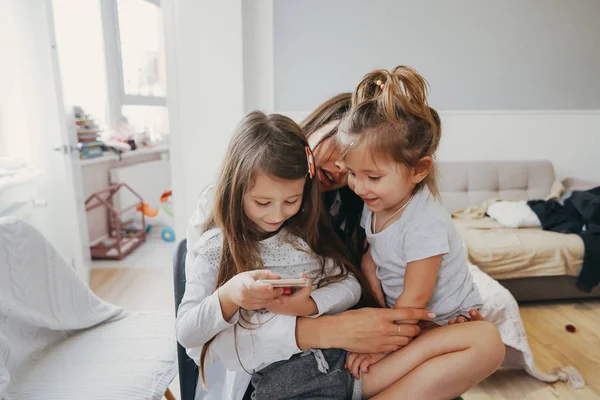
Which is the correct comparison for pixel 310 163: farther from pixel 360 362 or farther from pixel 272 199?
pixel 360 362

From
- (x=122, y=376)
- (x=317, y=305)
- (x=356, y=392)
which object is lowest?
(x=122, y=376)

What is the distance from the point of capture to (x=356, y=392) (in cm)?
90

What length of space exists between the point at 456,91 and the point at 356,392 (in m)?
2.97

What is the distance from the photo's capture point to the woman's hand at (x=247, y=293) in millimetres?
760

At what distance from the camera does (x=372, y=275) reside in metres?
1.10

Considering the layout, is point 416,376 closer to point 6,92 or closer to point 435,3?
point 6,92

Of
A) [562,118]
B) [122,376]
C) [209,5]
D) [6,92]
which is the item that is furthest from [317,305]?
[562,118]

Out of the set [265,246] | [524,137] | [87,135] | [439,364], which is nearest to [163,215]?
[87,135]

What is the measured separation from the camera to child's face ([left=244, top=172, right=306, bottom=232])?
0.91 metres

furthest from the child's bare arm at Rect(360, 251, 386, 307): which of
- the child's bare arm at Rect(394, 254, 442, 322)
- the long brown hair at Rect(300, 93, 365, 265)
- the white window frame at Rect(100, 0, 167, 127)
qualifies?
the white window frame at Rect(100, 0, 167, 127)

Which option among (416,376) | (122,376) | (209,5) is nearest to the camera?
(416,376)

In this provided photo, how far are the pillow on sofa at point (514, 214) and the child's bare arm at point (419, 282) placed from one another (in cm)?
201

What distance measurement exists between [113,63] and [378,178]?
146 inches

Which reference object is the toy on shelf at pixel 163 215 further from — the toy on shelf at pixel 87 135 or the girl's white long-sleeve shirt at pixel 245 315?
the girl's white long-sleeve shirt at pixel 245 315
